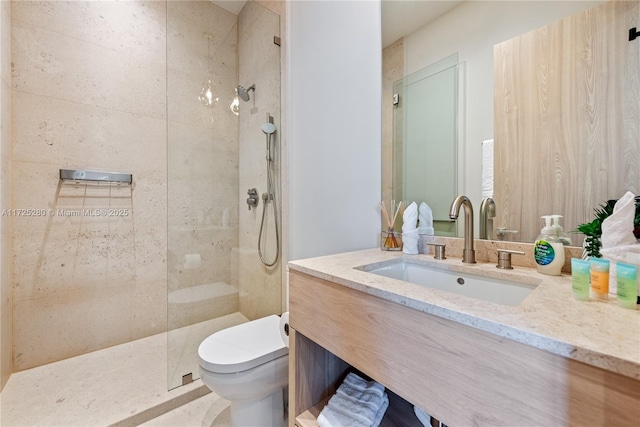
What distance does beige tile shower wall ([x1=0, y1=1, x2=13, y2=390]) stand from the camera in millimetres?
1354

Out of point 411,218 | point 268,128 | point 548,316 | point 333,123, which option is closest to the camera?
point 548,316

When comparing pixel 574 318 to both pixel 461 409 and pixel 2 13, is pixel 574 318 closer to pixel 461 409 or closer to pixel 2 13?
pixel 461 409

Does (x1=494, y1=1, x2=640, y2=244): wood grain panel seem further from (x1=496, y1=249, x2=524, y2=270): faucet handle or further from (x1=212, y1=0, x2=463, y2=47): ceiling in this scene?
(x1=212, y1=0, x2=463, y2=47): ceiling

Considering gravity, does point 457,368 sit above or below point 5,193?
below

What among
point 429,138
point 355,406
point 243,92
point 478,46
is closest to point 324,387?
point 355,406

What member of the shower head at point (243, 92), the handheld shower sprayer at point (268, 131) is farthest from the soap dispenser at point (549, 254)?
the shower head at point (243, 92)

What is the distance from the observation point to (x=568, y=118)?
0.90 metres

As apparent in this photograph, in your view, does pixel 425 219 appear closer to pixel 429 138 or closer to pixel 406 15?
pixel 429 138

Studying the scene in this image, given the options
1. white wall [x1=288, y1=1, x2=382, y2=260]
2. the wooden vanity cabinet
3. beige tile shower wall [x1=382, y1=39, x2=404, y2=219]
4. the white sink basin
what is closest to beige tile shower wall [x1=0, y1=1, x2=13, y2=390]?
white wall [x1=288, y1=1, x2=382, y2=260]

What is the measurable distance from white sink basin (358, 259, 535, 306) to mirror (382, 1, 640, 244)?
0.27 meters

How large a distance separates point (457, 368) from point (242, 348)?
942 mm

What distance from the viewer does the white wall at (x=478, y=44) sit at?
102cm

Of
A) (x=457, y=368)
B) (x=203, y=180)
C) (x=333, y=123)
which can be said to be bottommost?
(x=457, y=368)

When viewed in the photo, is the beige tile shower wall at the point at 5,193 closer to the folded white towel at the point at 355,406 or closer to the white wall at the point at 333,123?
the white wall at the point at 333,123
